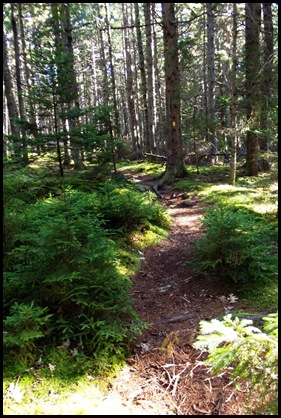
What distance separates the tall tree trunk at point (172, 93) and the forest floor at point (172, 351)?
277 inches

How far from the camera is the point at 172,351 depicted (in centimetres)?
340

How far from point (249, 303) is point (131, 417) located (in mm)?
2565

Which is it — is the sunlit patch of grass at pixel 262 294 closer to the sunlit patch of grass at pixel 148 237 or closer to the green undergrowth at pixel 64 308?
the green undergrowth at pixel 64 308

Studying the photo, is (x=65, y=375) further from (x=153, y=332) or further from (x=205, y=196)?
(x=205, y=196)

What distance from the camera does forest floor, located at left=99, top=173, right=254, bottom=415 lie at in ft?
8.85

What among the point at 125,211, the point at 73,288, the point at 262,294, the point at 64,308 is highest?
the point at 125,211

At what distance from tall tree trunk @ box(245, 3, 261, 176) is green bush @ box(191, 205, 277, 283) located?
630cm

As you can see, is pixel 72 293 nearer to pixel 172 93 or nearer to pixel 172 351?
pixel 172 351

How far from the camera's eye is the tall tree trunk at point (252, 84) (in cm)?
1042

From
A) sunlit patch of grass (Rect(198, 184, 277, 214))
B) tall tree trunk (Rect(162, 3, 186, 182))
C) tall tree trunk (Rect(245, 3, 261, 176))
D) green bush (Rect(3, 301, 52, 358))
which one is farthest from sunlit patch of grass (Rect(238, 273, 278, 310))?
tall tree trunk (Rect(162, 3, 186, 182))

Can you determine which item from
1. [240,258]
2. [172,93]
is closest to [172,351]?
[240,258]

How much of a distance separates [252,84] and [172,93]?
9.53 ft

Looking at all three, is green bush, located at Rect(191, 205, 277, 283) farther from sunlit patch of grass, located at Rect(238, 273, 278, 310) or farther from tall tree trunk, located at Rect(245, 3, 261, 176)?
tall tree trunk, located at Rect(245, 3, 261, 176)

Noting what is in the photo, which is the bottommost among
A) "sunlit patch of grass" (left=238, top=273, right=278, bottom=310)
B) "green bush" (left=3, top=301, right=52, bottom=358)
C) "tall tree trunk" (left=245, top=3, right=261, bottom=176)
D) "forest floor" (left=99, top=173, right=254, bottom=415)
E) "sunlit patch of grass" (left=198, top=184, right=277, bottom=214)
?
"forest floor" (left=99, top=173, right=254, bottom=415)
